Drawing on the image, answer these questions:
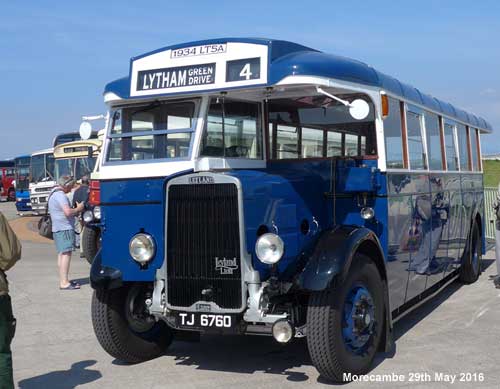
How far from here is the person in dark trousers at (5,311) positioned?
16.0 ft

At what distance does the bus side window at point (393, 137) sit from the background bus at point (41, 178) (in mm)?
20220

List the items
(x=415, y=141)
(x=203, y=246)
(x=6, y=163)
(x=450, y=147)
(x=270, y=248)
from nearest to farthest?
(x=270, y=248)
(x=203, y=246)
(x=415, y=141)
(x=450, y=147)
(x=6, y=163)

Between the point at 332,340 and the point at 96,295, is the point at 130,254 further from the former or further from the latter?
the point at 332,340

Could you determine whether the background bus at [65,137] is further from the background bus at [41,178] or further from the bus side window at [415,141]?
the bus side window at [415,141]

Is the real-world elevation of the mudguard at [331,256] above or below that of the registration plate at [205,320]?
above

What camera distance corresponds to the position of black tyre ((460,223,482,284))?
34.4ft

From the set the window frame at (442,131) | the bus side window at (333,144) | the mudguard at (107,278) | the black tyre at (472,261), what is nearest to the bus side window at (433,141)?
the window frame at (442,131)

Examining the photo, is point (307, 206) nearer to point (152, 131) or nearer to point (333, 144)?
point (333, 144)

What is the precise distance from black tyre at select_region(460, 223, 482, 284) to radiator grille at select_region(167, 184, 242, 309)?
235 inches

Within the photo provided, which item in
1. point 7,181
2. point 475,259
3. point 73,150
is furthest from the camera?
point 7,181

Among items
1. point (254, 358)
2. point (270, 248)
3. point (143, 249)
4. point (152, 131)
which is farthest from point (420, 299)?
point (152, 131)

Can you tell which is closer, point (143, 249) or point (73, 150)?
point (143, 249)

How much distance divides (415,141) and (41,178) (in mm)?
22283

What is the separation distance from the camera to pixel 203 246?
5.62 metres
